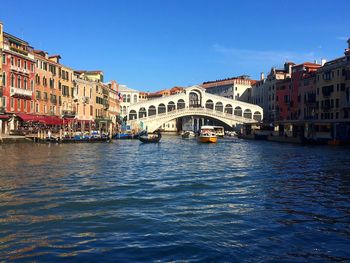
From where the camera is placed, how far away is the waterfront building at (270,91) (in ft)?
232

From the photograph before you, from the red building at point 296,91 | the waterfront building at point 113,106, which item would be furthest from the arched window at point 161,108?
the red building at point 296,91

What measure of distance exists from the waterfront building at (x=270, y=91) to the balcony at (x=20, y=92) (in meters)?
41.2

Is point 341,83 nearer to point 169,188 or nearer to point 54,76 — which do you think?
point 54,76

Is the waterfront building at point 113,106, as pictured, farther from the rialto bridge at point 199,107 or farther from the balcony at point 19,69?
the balcony at point 19,69

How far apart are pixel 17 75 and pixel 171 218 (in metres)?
33.2

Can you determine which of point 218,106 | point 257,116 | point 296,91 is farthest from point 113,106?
point 296,91

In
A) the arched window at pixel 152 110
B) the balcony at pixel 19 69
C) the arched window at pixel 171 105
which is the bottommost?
the arched window at pixel 152 110

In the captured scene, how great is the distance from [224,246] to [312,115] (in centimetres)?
5037

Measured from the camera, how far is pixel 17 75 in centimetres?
3869

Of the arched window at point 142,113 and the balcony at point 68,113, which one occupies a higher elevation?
the arched window at point 142,113

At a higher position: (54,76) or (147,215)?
(54,76)

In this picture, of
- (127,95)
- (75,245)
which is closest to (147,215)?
(75,245)

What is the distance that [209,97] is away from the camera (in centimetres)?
7781

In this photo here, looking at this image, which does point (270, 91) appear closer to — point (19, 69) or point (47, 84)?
point (47, 84)
